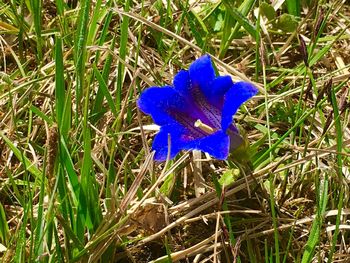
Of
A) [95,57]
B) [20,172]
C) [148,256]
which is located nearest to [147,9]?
[95,57]

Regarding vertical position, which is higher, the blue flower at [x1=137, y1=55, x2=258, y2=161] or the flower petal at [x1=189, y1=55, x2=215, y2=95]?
the flower petal at [x1=189, y1=55, x2=215, y2=95]

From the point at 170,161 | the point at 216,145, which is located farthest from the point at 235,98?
the point at 170,161

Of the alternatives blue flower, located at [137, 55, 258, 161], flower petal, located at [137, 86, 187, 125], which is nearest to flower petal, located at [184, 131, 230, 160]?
blue flower, located at [137, 55, 258, 161]

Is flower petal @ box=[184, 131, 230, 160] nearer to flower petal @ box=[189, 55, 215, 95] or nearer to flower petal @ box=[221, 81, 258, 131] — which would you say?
flower petal @ box=[221, 81, 258, 131]

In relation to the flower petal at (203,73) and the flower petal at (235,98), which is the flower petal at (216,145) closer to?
the flower petal at (235,98)

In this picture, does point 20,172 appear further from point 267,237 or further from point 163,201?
point 267,237

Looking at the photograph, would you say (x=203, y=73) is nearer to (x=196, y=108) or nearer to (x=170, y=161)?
(x=196, y=108)

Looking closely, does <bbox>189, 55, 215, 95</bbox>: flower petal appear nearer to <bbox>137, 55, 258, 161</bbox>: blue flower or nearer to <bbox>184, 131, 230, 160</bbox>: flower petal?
<bbox>137, 55, 258, 161</bbox>: blue flower

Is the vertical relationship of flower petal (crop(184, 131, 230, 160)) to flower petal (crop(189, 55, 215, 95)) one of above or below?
below

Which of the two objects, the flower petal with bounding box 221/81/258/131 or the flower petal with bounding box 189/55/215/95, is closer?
the flower petal with bounding box 221/81/258/131
